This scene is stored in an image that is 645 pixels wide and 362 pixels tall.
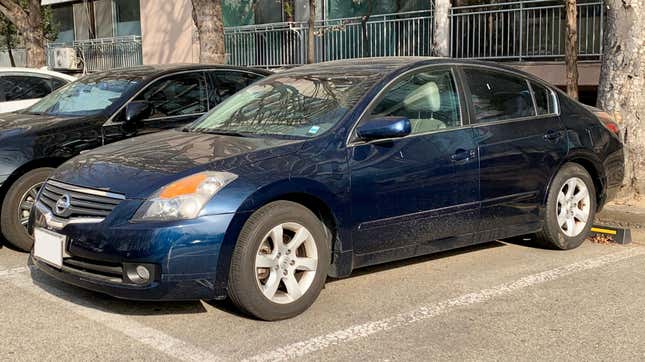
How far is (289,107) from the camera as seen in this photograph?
536 cm

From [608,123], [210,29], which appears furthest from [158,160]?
[210,29]

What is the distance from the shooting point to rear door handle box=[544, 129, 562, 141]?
6.03 m

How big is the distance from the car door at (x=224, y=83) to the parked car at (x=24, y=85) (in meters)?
2.96

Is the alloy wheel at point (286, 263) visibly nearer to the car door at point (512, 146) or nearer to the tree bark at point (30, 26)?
the car door at point (512, 146)

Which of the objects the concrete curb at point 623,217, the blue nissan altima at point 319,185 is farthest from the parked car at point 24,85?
the concrete curb at point 623,217

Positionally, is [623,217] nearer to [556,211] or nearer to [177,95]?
[556,211]

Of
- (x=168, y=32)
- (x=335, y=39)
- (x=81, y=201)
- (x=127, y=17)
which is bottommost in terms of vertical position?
(x=81, y=201)

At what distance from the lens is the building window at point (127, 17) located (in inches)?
877

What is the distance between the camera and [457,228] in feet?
17.8

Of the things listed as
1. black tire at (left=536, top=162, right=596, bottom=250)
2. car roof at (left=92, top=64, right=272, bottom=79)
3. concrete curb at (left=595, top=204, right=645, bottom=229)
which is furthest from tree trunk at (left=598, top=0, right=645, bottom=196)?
car roof at (left=92, top=64, right=272, bottom=79)

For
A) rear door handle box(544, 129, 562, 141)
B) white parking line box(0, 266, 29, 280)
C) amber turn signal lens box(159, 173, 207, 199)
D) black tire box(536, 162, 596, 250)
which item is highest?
rear door handle box(544, 129, 562, 141)

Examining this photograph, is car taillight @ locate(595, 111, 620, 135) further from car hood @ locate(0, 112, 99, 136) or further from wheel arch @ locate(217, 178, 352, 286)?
car hood @ locate(0, 112, 99, 136)

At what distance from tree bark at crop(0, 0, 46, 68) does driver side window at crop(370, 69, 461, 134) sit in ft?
47.3

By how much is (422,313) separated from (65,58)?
20.1m
